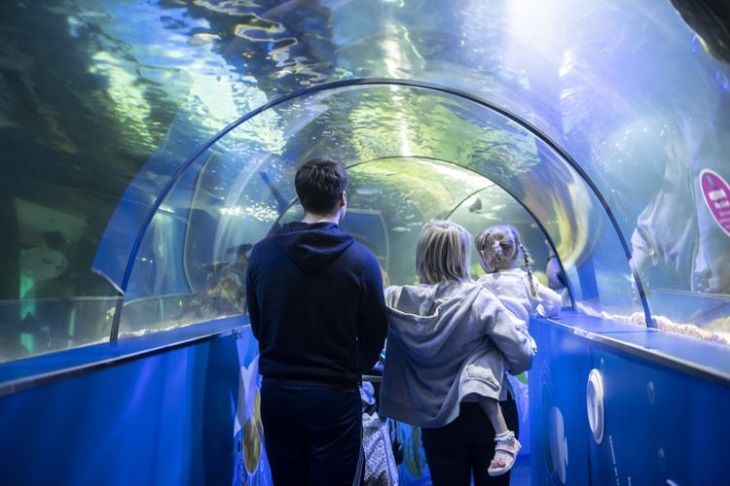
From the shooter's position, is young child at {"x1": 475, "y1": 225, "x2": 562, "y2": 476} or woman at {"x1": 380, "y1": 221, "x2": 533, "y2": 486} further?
young child at {"x1": 475, "y1": 225, "x2": 562, "y2": 476}

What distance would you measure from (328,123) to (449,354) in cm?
342

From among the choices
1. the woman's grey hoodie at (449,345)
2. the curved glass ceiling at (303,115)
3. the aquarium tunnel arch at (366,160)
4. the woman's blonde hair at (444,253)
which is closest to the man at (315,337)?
the woman's grey hoodie at (449,345)

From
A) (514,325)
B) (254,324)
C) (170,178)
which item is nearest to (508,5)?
(514,325)

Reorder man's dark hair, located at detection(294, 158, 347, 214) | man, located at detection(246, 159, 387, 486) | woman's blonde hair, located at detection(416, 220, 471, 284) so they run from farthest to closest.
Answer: woman's blonde hair, located at detection(416, 220, 471, 284) → man's dark hair, located at detection(294, 158, 347, 214) → man, located at detection(246, 159, 387, 486)

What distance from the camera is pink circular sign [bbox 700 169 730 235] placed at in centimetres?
248

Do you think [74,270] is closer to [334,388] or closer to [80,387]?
[80,387]

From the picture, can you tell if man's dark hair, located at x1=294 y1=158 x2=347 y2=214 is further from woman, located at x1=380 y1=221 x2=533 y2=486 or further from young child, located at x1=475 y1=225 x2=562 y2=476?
young child, located at x1=475 y1=225 x2=562 y2=476

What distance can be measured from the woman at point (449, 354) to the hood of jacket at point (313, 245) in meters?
0.51

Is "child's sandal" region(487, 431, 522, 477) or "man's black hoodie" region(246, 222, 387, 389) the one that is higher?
"man's black hoodie" region(246, 222, 387, 389)

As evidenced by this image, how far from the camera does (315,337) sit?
235 centimetres

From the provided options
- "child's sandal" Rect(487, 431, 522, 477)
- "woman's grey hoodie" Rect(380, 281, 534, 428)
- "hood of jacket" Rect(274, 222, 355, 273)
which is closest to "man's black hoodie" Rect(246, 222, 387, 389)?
"hood of jacket" Rect(274, 222, 355, 273)

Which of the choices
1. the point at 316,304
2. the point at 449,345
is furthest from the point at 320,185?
the point at 449,345

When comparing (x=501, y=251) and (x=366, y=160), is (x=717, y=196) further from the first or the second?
(x=366, y=160)

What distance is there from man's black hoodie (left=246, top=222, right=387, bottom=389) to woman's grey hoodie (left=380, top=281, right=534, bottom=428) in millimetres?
307
